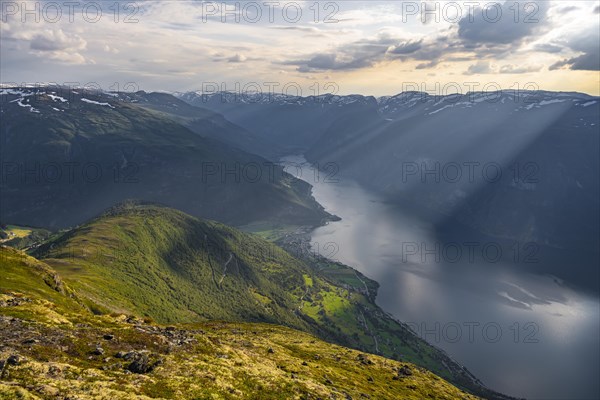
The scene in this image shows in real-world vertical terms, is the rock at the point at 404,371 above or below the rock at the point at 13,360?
below

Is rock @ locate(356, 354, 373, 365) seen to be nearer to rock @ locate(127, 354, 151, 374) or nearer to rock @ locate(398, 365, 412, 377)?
rock @ locate(398, 365, 412, 377)

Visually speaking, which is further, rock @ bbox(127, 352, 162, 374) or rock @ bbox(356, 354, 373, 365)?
rock @ bbox(356, 354, 373, 365)

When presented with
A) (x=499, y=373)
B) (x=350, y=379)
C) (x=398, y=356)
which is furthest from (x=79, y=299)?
(x=499, y=373)

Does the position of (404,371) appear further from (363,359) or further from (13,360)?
(13,360)

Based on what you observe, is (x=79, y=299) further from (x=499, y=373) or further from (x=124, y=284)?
(x=499, y=373)

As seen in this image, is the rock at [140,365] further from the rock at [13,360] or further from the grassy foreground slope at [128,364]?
the rock at [13,360]

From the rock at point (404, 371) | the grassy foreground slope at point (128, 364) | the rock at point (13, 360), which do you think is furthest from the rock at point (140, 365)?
the rock at point (404, 371)

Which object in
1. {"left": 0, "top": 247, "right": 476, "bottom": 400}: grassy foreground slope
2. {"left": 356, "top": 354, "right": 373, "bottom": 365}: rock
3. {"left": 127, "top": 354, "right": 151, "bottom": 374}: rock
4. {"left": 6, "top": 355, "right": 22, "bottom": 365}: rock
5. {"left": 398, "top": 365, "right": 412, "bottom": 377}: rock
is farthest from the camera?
{"left": 398, "top": 365, "right": 412, "bottom": 377}: rock

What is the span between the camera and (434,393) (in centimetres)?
8662

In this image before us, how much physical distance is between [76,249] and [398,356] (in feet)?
518

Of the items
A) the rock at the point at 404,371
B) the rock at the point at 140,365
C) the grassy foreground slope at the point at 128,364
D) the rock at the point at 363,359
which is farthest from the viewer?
the rock at the point at 404,371

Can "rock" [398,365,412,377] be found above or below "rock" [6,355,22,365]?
below


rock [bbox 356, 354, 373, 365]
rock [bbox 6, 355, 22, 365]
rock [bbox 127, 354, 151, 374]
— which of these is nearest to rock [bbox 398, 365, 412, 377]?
rock [bbox 356, 354, 373, 365]

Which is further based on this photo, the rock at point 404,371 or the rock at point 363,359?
the rock at point 404,371
